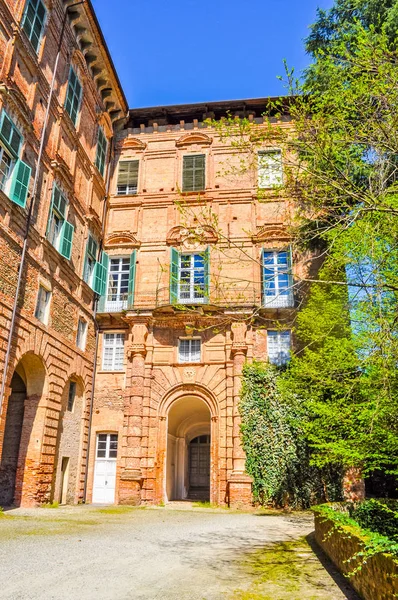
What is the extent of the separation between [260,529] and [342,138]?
9691 millimetres

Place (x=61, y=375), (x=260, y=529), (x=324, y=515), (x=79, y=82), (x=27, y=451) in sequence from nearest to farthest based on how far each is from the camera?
(x=324, y=515)
(x=260, y=529)
(x=27, y=451)
(x=61, y=375)
(x=79, y=82)

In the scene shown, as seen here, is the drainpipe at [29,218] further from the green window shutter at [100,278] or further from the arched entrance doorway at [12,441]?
the green window shutter at [100,278]

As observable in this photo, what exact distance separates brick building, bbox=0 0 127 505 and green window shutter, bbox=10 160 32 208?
0.04m

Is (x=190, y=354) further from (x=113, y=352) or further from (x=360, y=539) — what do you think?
(x=360, y=539)

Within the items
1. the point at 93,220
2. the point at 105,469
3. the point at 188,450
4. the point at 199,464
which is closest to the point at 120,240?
the point at 93,220

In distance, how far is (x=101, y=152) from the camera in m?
22.9

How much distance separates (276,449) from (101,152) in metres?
15.3

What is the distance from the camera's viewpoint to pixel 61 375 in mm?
17484

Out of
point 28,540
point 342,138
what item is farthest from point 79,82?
point 28,540

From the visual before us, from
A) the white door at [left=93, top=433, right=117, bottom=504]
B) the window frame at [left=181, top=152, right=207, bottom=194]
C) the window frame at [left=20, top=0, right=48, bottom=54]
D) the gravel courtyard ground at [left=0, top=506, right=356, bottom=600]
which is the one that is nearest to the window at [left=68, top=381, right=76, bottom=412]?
the white door at [left=93, top=433, right=117, bottom=504]

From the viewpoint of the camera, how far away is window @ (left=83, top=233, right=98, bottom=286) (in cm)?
2042

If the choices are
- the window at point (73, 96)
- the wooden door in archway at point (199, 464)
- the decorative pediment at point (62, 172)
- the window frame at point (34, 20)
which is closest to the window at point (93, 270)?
the decorative pediment at point (62, 172)

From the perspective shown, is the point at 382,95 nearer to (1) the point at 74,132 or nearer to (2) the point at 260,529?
(2) the point at 260,529

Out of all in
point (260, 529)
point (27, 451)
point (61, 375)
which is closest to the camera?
point (260, 529)
